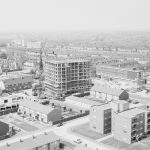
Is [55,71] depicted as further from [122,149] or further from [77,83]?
[122,149]

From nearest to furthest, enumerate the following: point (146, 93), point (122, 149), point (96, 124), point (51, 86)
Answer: point (122, 149), point (96, 124), point (146, 93), point (51, 86)

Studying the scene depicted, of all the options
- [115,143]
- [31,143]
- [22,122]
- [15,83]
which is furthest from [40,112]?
[15,83]

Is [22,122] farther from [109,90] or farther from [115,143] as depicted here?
[109,90]

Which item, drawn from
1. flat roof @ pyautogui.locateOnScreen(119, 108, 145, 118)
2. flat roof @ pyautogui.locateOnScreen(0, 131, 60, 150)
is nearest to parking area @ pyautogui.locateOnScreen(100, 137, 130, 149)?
flat roof @ pyautogui.locateOnScreen(119, 108, 145, 118)

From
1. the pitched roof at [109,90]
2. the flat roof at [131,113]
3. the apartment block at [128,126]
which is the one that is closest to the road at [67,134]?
the apartment block at [128,126]

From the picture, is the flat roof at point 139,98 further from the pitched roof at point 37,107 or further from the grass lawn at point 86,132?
the pitched roof at point 37,107

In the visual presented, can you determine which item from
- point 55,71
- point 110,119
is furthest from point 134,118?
point 55,71
